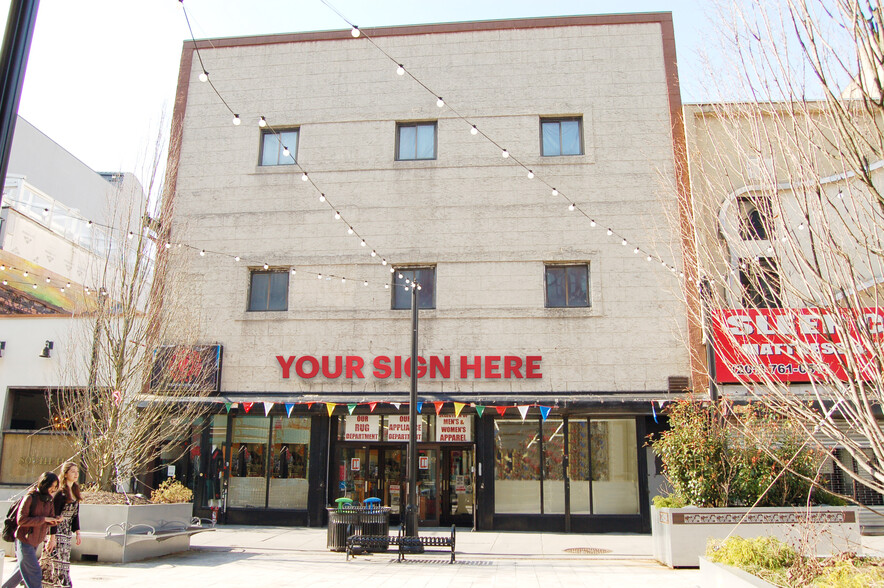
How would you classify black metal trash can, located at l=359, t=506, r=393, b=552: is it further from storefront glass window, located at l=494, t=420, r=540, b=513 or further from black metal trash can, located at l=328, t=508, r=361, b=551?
storefront glass window, located at l=494, t=420, r=540, b=513

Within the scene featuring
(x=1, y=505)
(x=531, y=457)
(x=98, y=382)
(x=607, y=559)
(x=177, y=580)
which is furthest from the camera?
(x=531, y=457)

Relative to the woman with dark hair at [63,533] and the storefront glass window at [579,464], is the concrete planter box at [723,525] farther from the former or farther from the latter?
the woman with dark hair at [63,533]

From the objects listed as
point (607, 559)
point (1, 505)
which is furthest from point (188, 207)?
point (607, 559)

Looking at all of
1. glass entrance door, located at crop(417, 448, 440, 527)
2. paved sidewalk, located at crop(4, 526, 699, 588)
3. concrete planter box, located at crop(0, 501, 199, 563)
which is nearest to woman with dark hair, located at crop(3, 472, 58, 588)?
paved sidewalk, located at crop(4, 526, 699, 588)

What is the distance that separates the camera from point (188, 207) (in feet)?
64.6

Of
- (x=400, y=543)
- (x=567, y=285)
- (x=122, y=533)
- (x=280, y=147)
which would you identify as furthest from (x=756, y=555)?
(x=280, y=147)

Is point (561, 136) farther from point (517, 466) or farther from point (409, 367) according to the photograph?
point (517, 466)

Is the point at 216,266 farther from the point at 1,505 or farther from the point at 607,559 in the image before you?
the point at 607,559

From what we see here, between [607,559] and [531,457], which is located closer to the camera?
[607,559]

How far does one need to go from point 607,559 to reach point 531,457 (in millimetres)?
4511

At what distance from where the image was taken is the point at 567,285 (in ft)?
59.2

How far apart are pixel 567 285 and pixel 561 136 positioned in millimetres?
4319

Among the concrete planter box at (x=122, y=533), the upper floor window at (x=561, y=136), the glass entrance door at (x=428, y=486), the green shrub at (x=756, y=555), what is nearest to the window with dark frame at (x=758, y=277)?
the green shrub at (x=756, y=555)

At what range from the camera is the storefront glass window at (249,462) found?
58.3ft
